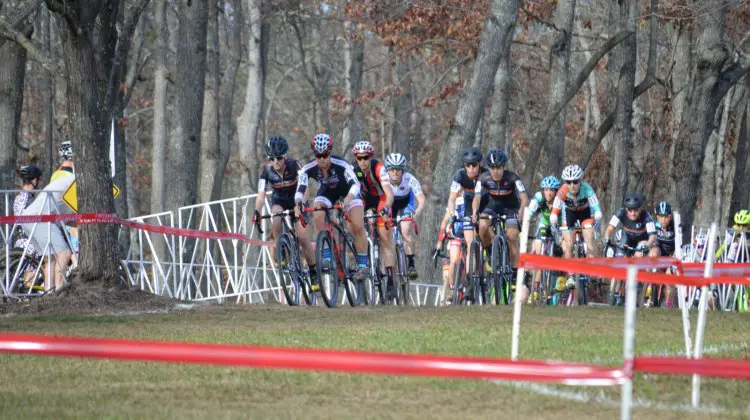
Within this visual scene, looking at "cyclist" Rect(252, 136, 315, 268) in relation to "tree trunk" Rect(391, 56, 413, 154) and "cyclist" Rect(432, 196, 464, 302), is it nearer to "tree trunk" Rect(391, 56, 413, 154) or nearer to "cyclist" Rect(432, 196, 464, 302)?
"cyclist" Rect(432, 196, 464, 302)

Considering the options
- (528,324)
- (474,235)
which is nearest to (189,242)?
(474,235)

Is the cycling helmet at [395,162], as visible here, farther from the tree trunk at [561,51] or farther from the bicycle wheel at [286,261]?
the tree trunk at [561,51]

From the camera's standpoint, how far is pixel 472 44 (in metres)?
36.2

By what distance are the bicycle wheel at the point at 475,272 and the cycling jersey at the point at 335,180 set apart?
258 centimetres

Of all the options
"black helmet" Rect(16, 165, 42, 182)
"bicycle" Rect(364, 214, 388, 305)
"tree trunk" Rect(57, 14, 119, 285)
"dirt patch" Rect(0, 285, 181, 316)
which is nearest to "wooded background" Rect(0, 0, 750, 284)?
"tree trunk" Rect(57, 14, 119, 285)

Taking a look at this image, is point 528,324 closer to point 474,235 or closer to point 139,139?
point 474,235

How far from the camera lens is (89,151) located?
58.4 feet

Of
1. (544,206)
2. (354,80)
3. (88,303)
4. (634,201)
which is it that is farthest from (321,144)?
(354,80)

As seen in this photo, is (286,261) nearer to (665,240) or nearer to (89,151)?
(89,151)

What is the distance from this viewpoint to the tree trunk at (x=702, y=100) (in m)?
27.9

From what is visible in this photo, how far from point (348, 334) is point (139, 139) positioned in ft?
159

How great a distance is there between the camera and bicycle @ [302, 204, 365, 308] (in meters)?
17.3

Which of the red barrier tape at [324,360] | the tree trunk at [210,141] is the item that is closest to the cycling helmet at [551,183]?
the tree trunk at [210,141]

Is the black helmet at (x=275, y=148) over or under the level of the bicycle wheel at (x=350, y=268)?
over
